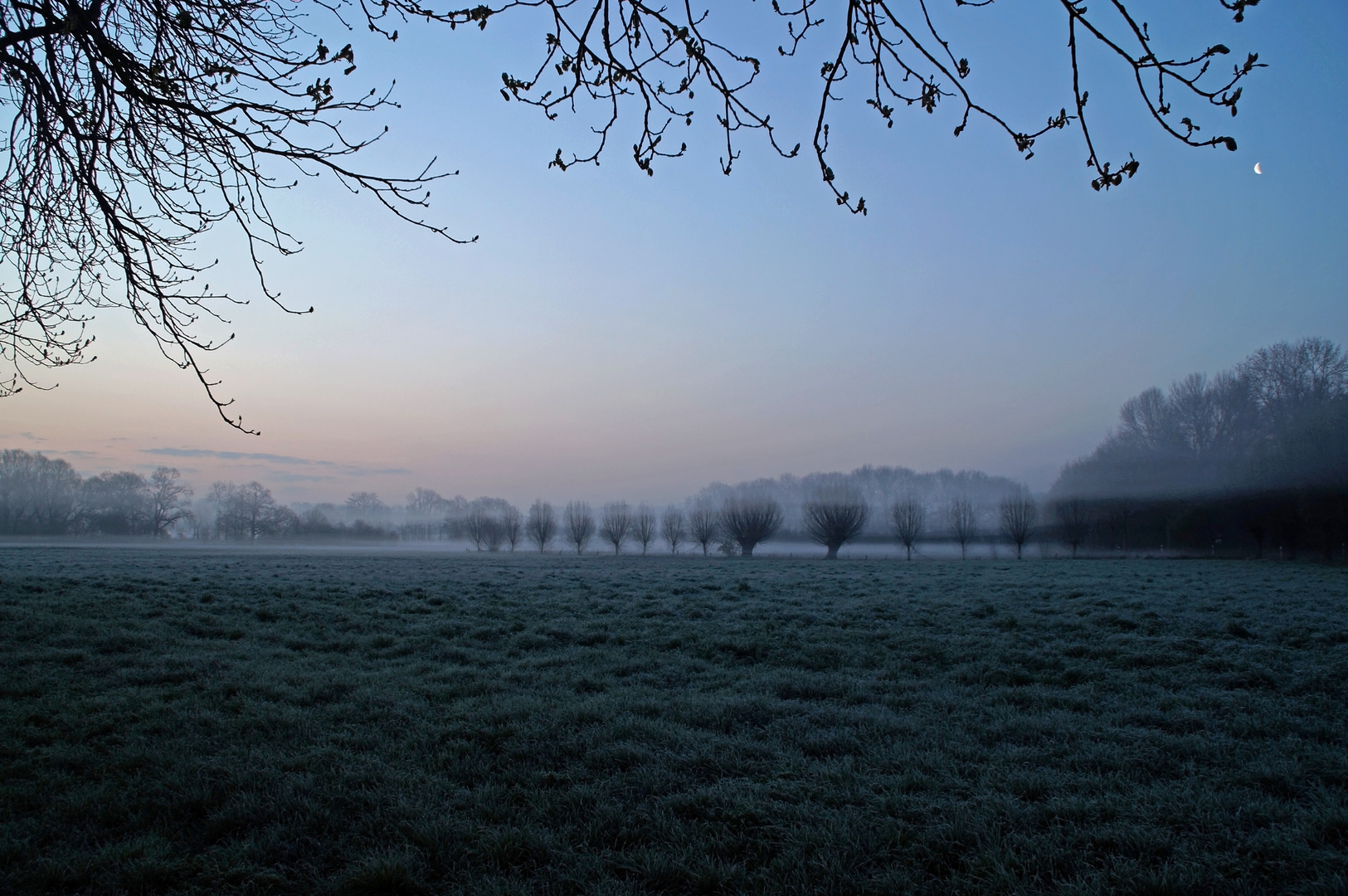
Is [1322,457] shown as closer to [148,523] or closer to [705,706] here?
[705,706]

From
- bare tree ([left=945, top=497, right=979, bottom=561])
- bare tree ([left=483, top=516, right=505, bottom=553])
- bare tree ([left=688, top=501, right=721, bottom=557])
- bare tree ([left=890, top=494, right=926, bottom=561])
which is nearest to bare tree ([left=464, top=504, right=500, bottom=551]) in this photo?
bare tree ([left=483, top=516, right=505, bottom=553])

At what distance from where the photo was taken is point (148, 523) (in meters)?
73.7

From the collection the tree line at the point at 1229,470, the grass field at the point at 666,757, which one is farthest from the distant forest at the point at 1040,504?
the grass field at the point at 666,757

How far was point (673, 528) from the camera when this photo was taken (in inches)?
2534

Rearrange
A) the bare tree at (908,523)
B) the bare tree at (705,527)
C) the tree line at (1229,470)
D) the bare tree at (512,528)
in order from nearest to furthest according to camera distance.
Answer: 1. the tree line at (1229,470)
2. the bare tree at (908,523)
3. the bare tree at (705,527)
4. the bare tree at (512,528)

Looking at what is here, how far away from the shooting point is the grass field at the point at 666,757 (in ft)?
10.4

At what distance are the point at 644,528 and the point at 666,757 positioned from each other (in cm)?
6113

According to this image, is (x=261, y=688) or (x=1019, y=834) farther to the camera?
(x=261, y=688)

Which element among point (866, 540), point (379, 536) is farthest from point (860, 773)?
point (379, 536)

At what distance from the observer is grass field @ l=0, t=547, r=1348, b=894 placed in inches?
125

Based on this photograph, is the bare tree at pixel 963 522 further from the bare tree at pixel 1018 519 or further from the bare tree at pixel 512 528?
the bare tree at pixel 512 528

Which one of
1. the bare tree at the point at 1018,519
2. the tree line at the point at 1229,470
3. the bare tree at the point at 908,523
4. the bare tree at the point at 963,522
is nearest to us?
the tree line at the point at 1229,470

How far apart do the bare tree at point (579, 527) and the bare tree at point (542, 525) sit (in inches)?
118

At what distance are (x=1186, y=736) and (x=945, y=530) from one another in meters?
56.0
